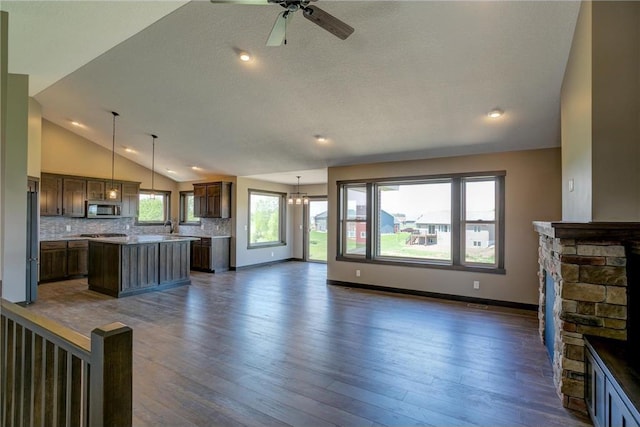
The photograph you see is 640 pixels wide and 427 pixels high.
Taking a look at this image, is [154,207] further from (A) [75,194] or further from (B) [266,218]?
(B) [266,218]

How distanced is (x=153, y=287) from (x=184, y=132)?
3.11m

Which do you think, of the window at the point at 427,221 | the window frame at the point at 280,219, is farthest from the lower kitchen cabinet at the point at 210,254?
the window at the point at 427,221

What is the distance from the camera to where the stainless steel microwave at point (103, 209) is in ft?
25.2

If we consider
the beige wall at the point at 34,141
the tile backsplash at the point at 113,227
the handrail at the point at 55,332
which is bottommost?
the handrail at the point at 55,332

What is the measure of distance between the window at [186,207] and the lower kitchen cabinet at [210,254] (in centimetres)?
150

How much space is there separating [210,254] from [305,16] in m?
6.91

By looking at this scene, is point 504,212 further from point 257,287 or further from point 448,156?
point 257,287

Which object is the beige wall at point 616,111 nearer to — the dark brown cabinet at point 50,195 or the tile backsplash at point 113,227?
the tile backsplash at point 113,227

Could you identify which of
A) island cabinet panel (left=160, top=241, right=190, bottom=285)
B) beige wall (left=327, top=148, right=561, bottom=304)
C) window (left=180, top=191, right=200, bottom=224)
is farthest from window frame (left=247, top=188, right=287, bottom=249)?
beige wall (left=327, top=148, right=561, bottom=304)

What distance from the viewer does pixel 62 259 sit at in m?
6.91

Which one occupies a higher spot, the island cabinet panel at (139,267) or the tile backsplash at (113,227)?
the tile backsplash at (113,227)

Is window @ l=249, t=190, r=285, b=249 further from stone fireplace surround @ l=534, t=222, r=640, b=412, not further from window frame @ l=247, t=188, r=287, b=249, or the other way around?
stone fireplace surround @ l=534, t=222, r=640, b=412

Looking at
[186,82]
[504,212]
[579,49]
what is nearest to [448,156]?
[504,212]

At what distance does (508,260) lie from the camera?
5.07 meters
